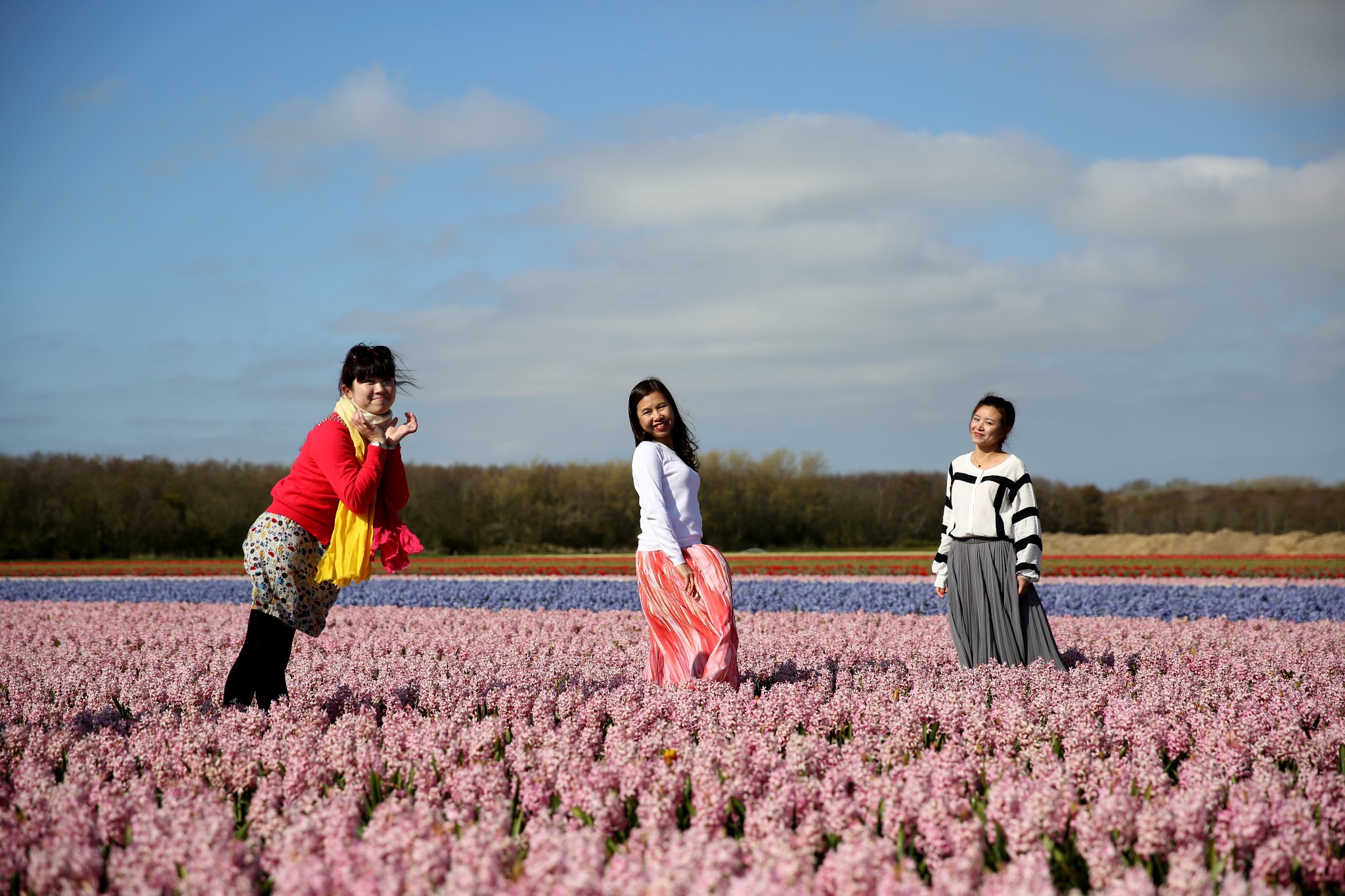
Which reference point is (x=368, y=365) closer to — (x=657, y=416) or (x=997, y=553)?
(x=657, y=416)

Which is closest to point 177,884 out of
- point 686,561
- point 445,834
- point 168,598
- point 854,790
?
point 445,834

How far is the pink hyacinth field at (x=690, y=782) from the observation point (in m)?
2.76

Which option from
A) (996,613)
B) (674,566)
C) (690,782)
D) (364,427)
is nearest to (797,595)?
(996,613)

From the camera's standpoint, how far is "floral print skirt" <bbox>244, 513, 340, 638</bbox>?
495 cm

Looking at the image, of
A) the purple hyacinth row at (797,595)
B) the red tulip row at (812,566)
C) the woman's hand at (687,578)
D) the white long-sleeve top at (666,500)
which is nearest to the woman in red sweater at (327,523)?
the white long-sleeve top at (666,500)

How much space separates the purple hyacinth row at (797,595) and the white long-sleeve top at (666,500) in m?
6.93

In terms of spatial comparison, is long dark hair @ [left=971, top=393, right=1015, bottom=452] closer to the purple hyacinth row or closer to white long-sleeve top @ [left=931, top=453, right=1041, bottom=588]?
white long-sleeve top @ [left=931, top=453, right=1041, bottom=588]

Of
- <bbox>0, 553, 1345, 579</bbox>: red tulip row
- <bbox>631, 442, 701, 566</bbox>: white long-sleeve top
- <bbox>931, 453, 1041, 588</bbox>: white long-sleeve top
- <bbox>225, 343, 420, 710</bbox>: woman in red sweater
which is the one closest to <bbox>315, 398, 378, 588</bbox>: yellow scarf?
<bbox>225, 343, 420, 710</bbox>: woman in red sweater

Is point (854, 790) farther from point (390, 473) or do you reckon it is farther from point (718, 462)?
point (718, 462)

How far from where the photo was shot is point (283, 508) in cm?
507

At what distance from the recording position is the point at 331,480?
4.88 m

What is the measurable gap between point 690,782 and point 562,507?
91.1ft

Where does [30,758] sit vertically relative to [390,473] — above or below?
below

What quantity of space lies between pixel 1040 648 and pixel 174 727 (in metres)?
4.86
